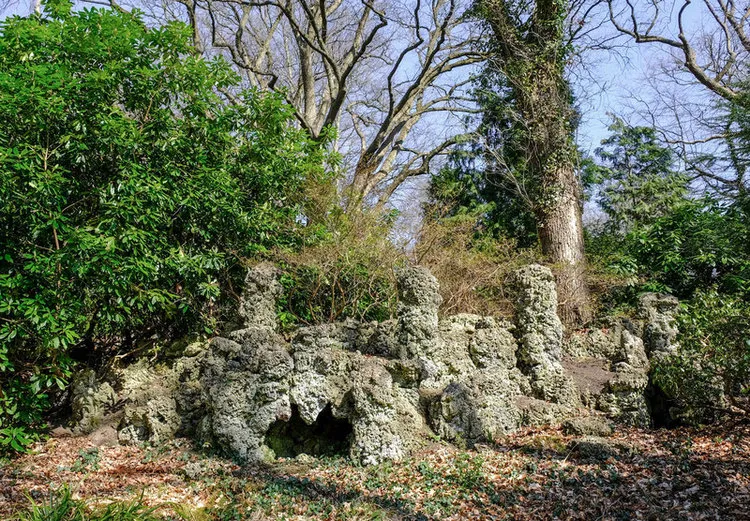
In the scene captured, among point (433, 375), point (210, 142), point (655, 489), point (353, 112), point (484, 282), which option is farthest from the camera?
point (353, 112)

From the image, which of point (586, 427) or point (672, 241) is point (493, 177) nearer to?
point (672, 241)

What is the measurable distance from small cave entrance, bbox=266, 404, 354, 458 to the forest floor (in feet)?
0.84

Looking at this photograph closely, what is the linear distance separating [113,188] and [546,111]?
8.55m

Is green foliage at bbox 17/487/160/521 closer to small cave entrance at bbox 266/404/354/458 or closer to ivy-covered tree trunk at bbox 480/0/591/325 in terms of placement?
small cave entrance at bbox 266/404/354/458

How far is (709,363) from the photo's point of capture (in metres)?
5.55

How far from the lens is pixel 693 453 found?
4.98 m

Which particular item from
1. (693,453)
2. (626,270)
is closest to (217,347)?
(693,453)

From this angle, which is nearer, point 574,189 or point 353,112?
point 574,189

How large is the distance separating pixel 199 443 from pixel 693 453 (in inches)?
176

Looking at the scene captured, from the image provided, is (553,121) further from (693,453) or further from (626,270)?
(693,453)

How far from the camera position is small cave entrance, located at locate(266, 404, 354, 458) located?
5.45 metres

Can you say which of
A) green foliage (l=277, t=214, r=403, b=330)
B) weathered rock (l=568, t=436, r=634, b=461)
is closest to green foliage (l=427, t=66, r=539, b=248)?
green foliage (l=277, t=214, r=403, b=330)

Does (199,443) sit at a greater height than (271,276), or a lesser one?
lesser

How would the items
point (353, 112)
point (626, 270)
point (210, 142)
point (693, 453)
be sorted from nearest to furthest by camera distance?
1. point (693, 453)
2. point (210, 142)
3. point (626, 270)
4. point (353, 112)
